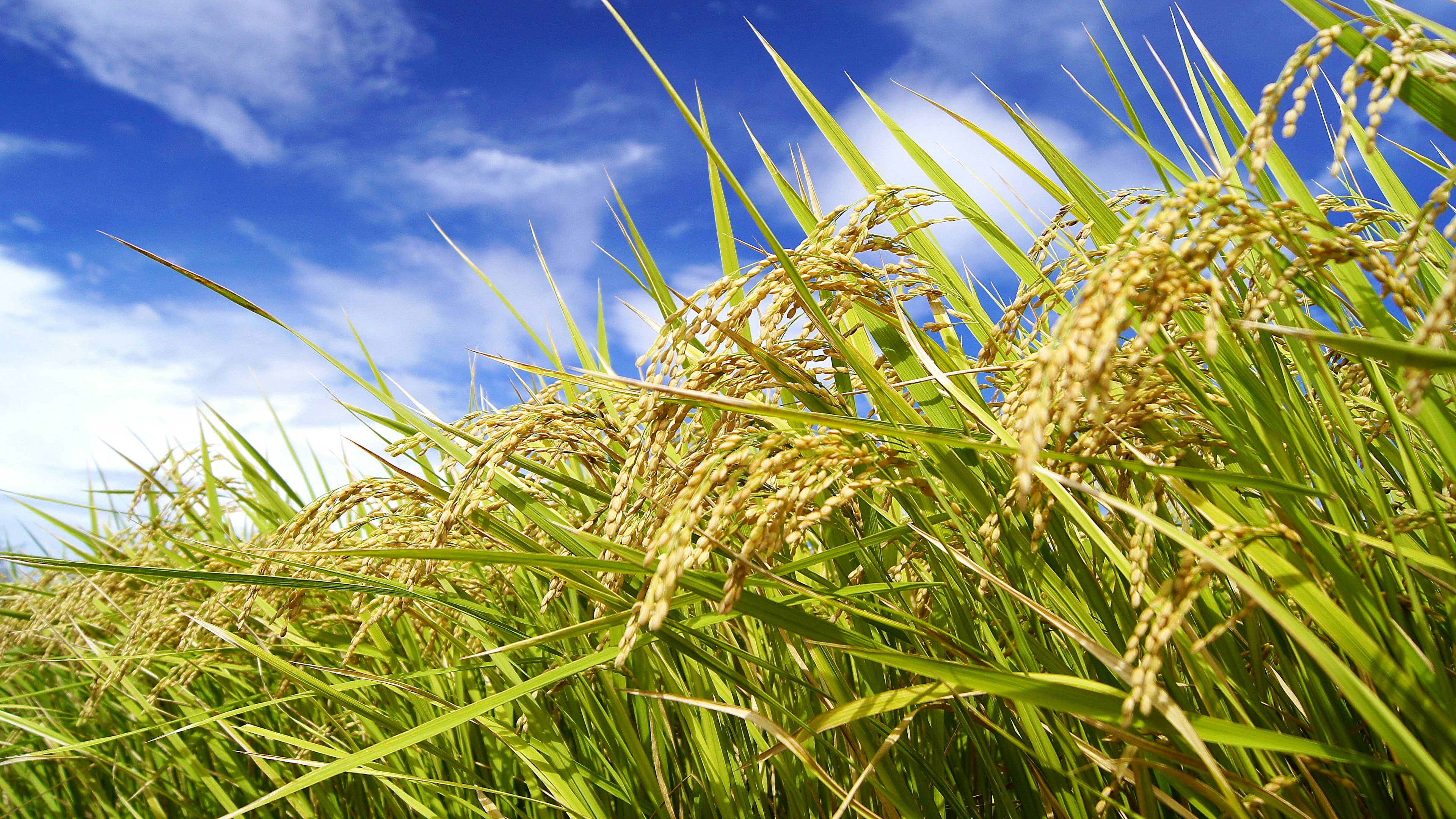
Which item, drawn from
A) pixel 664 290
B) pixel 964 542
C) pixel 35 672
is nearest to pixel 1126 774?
pixel 964 542

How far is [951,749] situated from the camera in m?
1.74

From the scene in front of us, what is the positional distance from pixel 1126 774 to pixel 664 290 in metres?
1.52

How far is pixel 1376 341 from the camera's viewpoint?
2.07ft

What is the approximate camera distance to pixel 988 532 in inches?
44.7

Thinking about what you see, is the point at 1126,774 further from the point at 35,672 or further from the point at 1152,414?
the point at 35,672

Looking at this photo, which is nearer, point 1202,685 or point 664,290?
point 1202,685

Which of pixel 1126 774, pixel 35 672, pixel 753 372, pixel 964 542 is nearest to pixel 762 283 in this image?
pixel 753 372

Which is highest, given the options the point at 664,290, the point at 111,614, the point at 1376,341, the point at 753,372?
the point at 111,614

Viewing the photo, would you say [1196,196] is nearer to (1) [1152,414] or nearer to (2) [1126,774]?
(1) [1152,414]

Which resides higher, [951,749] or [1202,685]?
[1202,685]

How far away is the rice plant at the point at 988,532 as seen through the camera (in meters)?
0.87

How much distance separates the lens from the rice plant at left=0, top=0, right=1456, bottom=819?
0.87m

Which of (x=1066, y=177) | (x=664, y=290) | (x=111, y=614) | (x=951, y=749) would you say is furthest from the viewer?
(x=111, y=614)

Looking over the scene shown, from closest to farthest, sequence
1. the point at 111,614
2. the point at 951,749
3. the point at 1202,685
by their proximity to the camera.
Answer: the point at 1202,685 → the point at 951,749 → the point at 111,614
